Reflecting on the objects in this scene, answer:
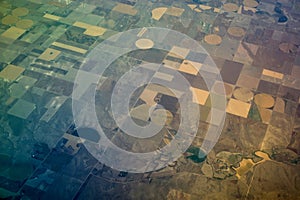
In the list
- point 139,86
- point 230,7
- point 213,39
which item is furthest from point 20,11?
point 230,7

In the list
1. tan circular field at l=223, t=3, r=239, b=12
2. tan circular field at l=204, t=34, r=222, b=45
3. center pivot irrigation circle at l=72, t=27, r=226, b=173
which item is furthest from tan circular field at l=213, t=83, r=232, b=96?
tan circular field at l=223, t=3, r=239, b=12

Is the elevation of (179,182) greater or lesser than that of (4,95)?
lesser

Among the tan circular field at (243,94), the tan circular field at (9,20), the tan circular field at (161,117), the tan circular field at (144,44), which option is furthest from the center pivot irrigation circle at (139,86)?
the tan circular field at (9,20)

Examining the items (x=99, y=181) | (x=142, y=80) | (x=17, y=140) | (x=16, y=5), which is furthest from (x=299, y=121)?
(x=16, y=5)

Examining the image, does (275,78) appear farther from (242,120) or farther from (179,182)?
(179,182)

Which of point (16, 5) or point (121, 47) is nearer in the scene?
point (121, 47)
